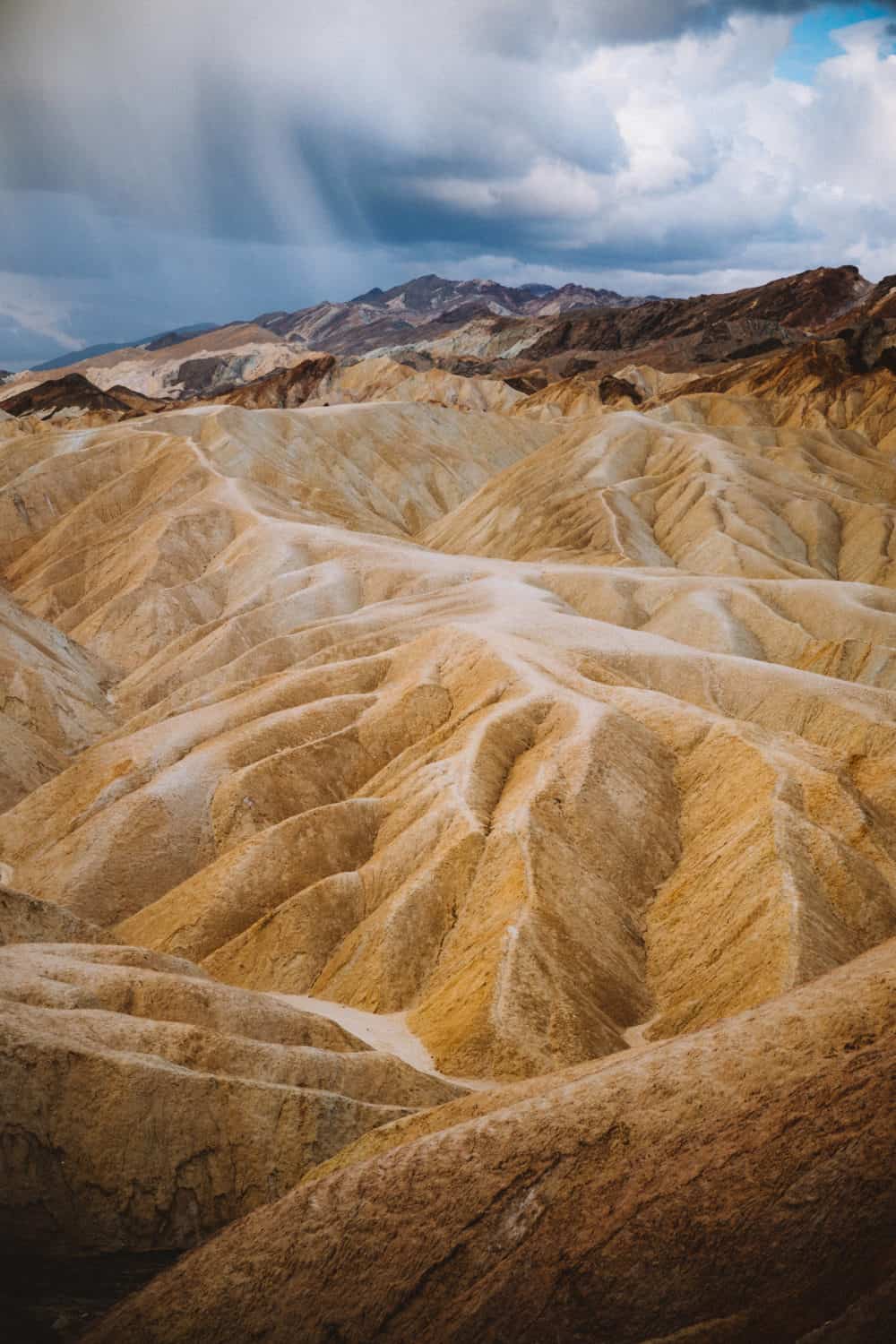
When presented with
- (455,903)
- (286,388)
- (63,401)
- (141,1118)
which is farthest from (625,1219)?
(286,388)

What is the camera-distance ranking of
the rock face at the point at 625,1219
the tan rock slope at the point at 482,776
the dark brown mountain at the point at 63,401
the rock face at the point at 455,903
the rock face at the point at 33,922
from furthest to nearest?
the dark brown mountain at the point at 63,401
the tan rock slope at the point at 482,776
the rock face at the point at 33,922
the rock face at the point at 455,903
the rock face at the point at 625,1219

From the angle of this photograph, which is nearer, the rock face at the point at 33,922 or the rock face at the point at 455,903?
the rock face at the point at 455,903

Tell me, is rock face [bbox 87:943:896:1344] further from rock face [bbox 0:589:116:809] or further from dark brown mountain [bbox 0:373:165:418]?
dark brown mountain [bbox 0:373:165:418]

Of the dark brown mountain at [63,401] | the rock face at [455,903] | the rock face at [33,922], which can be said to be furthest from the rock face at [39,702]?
the dark brown mountain at [63,401]

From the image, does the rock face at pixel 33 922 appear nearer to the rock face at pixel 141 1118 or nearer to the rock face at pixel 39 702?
the rock face at pixel 141 1118

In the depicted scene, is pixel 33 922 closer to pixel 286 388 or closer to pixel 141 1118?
pixel 141 1118

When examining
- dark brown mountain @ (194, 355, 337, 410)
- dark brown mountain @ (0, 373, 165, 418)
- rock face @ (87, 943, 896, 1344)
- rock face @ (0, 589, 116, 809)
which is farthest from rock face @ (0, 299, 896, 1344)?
dark brown mountain @ (194, 355, 337, 410)
